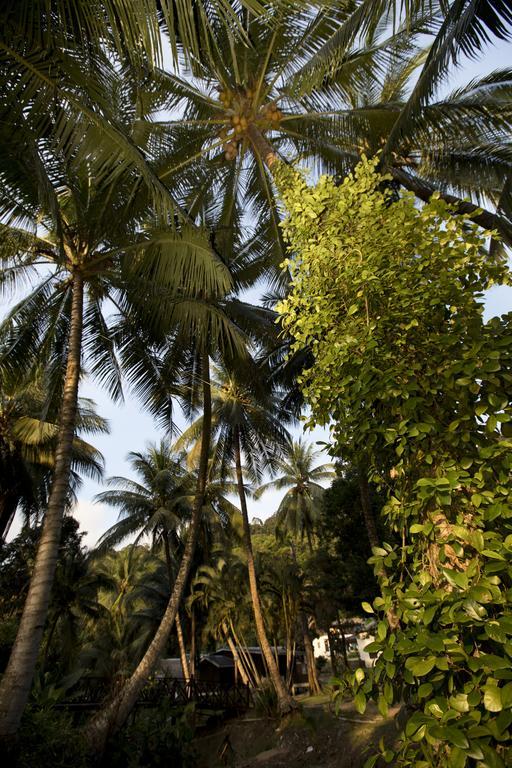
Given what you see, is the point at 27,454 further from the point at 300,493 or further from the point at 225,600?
the point at 300,493

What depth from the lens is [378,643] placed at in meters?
1.56

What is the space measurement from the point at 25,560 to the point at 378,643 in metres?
21.4

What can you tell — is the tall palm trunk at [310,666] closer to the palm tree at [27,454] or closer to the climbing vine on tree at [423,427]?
the palm tree at [27,454]

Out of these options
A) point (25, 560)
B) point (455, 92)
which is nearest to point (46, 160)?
point (455, 92)

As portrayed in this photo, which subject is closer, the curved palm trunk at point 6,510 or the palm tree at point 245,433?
the palm tree at point 245,433

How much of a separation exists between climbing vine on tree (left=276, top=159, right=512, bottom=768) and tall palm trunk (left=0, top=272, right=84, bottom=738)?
511 cm

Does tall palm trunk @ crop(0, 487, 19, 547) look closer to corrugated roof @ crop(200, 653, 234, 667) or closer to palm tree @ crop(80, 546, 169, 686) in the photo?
palm tree @ crop(80, 546, 169, 686)

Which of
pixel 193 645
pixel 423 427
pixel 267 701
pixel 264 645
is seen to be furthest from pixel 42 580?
pixel 193 645

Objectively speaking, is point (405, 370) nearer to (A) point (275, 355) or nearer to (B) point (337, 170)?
(B) point (337, 170)

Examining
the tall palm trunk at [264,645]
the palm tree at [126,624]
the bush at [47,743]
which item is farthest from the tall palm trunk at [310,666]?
the bush at [47,743]

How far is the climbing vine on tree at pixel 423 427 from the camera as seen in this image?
1.39 m

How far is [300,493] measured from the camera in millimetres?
27766

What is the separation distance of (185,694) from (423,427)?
1721cm

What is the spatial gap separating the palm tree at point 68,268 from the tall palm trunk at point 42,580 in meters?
0.01
